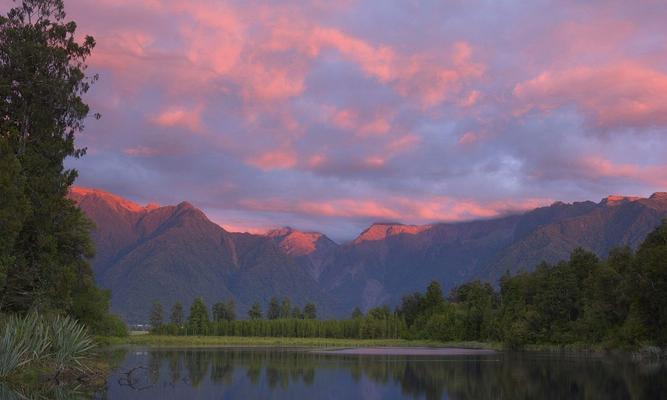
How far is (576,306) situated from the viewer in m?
119

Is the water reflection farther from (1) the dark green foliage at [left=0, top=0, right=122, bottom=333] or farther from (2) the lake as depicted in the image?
(1) the dark green foliage at [left=0, top=0, right=122, bottom=333]

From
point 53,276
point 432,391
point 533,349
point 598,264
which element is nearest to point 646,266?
point 598,264

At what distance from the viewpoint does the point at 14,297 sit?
47.7 meters

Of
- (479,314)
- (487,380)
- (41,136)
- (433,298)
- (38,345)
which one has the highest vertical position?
(41,136)

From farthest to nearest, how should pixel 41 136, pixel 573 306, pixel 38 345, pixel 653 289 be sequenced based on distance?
1. pixel 573 306
2. pixel 653 289
3. pixel 41 136
4. pixel 38 345

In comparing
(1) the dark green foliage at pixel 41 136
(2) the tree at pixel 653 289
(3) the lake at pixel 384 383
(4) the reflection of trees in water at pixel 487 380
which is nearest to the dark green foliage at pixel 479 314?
(2) the tree at pixel 653 289

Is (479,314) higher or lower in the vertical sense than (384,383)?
higher

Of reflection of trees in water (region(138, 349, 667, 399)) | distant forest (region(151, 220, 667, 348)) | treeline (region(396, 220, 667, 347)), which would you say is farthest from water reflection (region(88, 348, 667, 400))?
distant forest (region(151, 220, 667, 348))

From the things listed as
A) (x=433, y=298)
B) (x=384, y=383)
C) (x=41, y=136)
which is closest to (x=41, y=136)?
(x=41, y=136)

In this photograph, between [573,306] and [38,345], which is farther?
[573,306]

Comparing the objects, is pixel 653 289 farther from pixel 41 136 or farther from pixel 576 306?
pixel 41 136

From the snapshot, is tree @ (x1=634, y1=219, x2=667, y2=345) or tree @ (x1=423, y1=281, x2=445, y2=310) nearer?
tree @ (x1=634, y1=219, x2=667, y2=345)

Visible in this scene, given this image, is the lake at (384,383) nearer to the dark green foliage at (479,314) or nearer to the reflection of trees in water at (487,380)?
the reflection of trees in water at (487,380)

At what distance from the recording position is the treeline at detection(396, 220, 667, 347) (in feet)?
284
